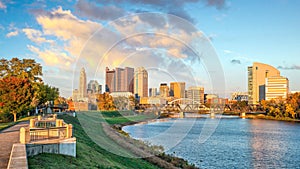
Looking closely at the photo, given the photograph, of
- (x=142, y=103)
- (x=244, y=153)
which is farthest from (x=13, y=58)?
(x=142, y=103)

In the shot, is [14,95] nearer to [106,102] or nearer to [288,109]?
[106,102]

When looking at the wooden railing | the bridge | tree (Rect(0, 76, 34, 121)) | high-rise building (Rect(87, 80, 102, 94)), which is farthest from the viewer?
the bridge

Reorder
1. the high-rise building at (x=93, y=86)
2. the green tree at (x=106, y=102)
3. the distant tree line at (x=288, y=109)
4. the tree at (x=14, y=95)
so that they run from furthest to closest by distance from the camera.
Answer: the distant tree line at (x=288, y=109) < the green tree at (x=106, y=102) < the high-rise building at (x=93, y=86) < the tree at (x=14, y=95)

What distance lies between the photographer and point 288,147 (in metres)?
50.3

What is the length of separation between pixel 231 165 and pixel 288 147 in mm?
20158

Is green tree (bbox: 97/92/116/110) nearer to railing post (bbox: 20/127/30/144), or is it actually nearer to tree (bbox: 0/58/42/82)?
tree (bbox: 0/58/42/82)

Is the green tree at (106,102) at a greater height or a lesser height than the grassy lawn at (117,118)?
greater

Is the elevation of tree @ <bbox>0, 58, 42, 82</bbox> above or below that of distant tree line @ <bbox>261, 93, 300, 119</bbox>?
above

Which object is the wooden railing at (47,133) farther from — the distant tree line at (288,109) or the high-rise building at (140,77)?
the distant tree line at (288,109)

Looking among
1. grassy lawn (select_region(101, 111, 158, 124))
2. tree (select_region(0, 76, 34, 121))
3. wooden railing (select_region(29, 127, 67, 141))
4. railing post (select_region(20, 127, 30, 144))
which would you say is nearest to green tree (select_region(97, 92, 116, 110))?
grassy lawn (select_region(101, 111, 158, 124))

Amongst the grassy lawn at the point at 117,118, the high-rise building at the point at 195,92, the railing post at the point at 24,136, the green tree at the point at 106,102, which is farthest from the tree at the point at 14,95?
the green tree at the point at 106,102

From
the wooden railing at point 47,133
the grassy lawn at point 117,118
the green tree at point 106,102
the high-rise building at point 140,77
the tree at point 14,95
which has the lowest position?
the grassy lawn at point 117,118

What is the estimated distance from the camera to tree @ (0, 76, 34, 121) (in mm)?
49344

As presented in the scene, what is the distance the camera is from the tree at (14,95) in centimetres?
4934
